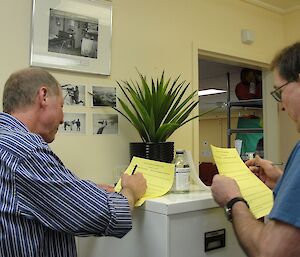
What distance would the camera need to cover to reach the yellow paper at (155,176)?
51.7 inches

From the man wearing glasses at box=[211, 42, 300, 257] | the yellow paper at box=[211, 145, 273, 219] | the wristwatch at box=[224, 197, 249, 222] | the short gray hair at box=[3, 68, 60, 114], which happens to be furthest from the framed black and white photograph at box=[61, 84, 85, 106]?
the wristwatch at box=[224, 197, 249, 222]

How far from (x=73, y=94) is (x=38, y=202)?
2.97 ft

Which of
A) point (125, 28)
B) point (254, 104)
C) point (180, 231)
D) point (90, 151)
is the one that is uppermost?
point (125, 28)

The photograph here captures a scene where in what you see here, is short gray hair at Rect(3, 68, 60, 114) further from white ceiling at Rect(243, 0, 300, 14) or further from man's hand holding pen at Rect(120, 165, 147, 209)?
white ceiling at Rect(243, 0, 300, 14)

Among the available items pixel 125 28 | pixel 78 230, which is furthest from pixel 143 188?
pixel 125 28

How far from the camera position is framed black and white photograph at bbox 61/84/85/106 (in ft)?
5.66

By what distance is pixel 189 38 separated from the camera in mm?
2277

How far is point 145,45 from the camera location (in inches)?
80.7

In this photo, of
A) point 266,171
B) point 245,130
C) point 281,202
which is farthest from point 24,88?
point 245,130

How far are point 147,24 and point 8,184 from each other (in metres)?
1.44

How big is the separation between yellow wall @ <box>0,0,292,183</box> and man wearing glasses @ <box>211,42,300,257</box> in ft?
2.69

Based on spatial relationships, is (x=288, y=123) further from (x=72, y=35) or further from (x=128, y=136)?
(x=72, y=35)

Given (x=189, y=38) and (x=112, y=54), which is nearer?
(x=112, y=54)

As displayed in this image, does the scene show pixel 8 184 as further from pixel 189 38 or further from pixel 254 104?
pixel 254 104
